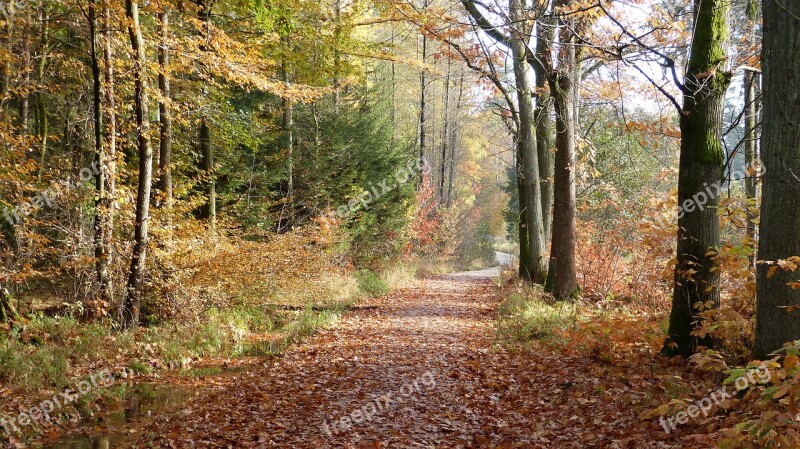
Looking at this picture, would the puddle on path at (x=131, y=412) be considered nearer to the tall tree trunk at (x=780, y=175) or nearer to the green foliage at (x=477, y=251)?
the tall tree trunk at (x=780, y=175)

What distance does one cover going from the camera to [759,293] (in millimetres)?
4613

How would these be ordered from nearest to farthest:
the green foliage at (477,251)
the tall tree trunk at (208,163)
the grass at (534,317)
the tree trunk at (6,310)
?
the tree trunk at (6,310) < the grass at (534,317) < the tall tree trunk at (208,163) < the green foliage at (477,251)

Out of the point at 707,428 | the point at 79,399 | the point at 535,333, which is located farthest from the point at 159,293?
the point at 707,428

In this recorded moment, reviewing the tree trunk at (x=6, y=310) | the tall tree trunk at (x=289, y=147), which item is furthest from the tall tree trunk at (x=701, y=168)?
the tall tree trunk at (x=289, y=147)

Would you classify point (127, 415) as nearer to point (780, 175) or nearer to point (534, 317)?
point (534, 317)

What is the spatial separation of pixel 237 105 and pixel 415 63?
19.5 ft

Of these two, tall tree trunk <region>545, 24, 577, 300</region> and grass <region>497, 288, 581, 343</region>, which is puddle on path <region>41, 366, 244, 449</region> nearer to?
grass <region>497, 288, 581, 343</region>

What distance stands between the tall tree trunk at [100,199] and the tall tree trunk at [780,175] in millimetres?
10062

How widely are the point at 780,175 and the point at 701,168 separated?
1750 millimetres

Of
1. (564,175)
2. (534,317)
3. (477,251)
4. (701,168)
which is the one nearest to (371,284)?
(534,317)

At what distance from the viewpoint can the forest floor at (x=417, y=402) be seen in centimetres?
534

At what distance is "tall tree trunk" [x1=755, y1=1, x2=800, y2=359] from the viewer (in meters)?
4.23

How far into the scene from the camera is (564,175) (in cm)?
1112

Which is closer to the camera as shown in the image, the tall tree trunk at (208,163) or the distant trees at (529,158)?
the tall tree trunk at (208,163)
